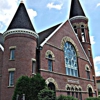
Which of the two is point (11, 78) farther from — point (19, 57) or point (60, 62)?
point (60, 62)

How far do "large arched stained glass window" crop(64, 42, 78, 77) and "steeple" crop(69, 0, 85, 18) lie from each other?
35.1ft

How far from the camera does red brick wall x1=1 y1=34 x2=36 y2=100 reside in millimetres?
19453

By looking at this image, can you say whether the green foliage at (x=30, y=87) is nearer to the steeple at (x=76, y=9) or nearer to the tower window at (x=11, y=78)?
the tower window at (x=11, y=78)

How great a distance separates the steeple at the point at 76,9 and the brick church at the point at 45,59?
Result: 8.10 meters

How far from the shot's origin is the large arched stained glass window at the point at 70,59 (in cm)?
2656

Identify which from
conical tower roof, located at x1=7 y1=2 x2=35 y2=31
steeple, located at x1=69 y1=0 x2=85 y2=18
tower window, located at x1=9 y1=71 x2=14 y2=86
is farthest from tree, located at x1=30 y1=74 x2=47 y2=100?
steeple, located at x1=69 y1=0 x2=85 y2=18

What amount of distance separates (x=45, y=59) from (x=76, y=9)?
2044 centimetres

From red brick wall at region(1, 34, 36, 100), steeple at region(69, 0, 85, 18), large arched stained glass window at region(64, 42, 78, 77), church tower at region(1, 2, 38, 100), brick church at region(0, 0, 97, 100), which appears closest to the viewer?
red brick wall at region(1, 34, 36, 100)

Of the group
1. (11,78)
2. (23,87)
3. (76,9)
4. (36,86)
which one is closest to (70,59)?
(11,78)

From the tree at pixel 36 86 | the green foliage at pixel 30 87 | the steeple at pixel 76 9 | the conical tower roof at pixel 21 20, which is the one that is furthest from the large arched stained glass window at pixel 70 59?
the steeple at pixel 76 9

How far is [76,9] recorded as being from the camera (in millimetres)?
37781

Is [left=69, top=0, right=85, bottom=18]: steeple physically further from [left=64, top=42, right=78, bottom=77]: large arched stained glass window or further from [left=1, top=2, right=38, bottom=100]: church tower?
[left=1, top=2, right=38, bottom=100]: church tower

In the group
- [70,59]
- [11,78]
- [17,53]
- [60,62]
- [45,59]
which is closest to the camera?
[11,78]

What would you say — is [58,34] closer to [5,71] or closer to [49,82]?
[49,82]
